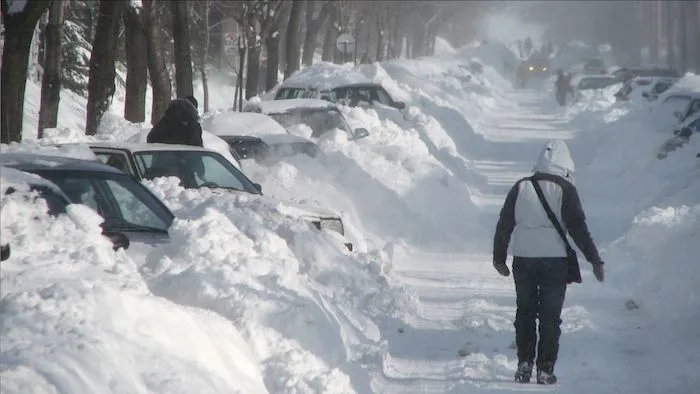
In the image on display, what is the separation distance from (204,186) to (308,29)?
3567 centimetres

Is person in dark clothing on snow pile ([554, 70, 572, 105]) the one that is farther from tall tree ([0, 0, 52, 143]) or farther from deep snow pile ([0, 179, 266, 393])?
deep snow pile ([0, 179, 266, 393])

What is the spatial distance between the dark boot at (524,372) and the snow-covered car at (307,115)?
12179 millimetres

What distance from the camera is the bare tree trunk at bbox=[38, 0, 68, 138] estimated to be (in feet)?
65.5

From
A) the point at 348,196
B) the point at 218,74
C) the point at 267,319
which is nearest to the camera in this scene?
the point at 267,319

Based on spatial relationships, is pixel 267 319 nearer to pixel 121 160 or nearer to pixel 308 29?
pixel 121 160

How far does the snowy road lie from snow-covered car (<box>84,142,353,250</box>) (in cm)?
130

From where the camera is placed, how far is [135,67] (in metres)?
21.8

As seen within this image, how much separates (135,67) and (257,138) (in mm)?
4984

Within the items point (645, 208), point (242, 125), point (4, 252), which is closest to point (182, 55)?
point (242, 125)

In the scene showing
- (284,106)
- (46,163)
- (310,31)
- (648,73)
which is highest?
(46,163)

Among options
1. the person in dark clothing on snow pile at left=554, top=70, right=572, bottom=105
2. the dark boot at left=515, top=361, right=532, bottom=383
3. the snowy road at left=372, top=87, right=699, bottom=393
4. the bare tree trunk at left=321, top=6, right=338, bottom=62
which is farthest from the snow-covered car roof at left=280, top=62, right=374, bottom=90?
the person in dark clothing on snow pile at left=554, top=70, right=572, bottom=105

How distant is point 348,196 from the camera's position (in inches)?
677

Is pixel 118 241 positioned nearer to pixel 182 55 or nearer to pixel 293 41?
pixel 182 55

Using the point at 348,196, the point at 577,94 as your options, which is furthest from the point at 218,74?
the point at 348,196
